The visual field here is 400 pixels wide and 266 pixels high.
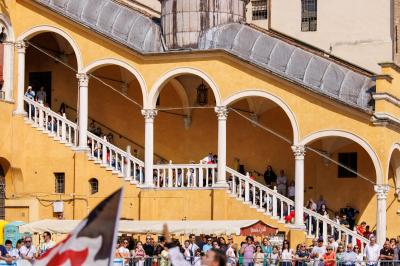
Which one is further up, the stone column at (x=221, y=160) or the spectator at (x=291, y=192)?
the stone column at (x=221, y=160)

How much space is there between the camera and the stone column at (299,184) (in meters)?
36.1

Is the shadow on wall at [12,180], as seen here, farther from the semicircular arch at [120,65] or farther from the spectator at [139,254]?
the spectator at [139,254]

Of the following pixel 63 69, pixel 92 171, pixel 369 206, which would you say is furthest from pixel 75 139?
pixel 369 206

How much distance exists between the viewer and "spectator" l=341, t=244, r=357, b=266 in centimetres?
2868

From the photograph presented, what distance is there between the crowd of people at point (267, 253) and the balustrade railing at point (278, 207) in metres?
2.06

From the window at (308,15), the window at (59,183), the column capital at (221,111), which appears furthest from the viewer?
the window at (308,15)

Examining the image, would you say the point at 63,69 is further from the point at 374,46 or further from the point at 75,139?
the point at 374,46

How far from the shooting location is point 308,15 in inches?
1741

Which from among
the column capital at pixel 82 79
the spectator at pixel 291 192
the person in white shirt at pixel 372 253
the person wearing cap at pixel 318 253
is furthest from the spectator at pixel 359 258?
the column capital at pixel 82 79

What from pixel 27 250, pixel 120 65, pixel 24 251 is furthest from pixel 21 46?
pixel 24 251

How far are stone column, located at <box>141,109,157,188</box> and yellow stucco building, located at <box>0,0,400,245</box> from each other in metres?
0.04

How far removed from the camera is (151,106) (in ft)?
126

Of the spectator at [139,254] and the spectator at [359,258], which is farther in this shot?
the spectator at [139,254]

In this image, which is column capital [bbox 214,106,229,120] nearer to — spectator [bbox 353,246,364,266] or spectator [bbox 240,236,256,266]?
spectator [bbox 353,246,364,266]
